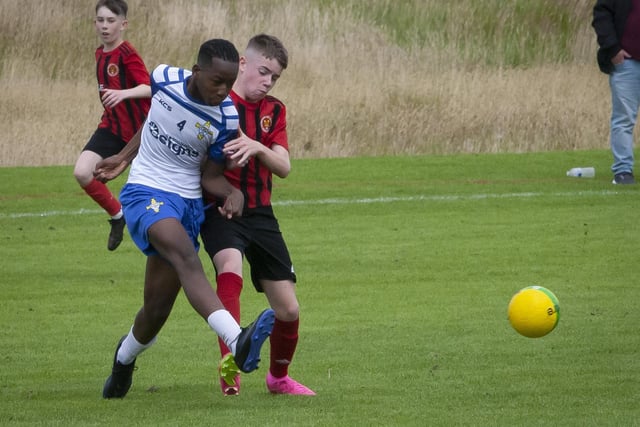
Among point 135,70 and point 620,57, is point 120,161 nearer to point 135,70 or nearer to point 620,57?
point 135,70

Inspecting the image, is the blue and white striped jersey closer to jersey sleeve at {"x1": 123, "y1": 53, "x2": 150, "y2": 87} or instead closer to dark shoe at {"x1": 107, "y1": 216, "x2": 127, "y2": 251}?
jersey sleeve at {"x1": 123, "y1": 53, "x2": 150, "y2": 87}

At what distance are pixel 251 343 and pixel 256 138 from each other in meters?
1.42

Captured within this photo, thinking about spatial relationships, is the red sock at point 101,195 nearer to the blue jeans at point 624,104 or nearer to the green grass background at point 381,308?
the green grass background at point 381,308

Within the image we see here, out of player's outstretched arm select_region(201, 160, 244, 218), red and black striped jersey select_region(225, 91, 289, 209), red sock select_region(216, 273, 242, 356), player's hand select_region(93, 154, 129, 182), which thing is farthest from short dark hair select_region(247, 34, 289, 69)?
red sock select_region(216, 273, 242, 356)

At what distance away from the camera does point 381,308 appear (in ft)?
31.7

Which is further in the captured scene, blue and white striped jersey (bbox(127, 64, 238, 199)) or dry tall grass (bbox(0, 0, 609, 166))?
dry tall grass (bbox(0, 0, 609, 166))

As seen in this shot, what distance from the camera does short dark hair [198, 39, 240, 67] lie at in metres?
6.23

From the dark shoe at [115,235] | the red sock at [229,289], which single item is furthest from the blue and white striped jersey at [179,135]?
the dark shoe at [115,235]

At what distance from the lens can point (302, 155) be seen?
838 inches

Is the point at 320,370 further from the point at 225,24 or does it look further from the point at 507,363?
the point at 225,24

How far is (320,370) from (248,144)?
170cm

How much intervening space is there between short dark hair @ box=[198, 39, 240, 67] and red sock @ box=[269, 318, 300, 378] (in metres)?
1.44

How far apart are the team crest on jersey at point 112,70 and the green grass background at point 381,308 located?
1.75m

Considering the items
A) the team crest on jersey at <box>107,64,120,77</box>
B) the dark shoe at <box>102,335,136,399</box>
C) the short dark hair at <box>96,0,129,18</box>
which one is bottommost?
the dark shoe at <box>102,335,136,399</box>
